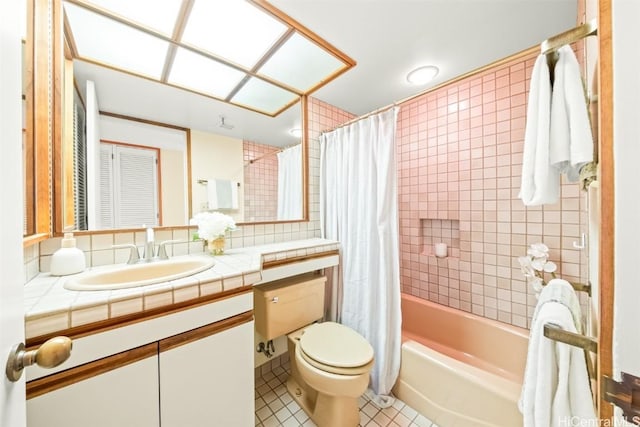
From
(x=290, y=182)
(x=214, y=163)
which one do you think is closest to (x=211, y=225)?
(x=214, y=163)

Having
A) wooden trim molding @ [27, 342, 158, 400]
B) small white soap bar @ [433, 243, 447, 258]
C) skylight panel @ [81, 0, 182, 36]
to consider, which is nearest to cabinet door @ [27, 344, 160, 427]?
wooden trim molding @ [27, 342, 158, 400]

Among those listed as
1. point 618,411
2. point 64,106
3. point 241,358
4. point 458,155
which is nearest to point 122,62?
point 64,106

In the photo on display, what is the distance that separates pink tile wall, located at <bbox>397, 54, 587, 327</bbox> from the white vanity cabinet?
1.74m

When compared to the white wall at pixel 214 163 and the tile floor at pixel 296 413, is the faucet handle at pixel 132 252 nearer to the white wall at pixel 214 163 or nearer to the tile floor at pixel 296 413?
the white wall at pixel 214 163

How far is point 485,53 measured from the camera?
1396 mm

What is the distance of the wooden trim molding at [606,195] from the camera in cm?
37

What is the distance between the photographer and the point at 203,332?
2.54ft

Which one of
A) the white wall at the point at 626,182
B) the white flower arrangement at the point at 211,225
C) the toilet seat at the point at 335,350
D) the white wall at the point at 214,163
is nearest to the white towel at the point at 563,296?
the white wall at the point at 626,182

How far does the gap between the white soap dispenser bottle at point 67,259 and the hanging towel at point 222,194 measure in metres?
0.60

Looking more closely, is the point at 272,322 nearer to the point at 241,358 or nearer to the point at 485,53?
the point at 241,358

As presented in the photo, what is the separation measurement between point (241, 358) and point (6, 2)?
1058 millimetres

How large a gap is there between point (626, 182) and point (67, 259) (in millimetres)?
1543

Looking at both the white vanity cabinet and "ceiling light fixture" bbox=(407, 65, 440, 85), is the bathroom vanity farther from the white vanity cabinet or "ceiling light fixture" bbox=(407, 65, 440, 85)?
"ceiling light fixture" bbox=(407, 65, 440, 85)

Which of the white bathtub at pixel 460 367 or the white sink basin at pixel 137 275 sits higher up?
the white sink basin at pixel 137 275
